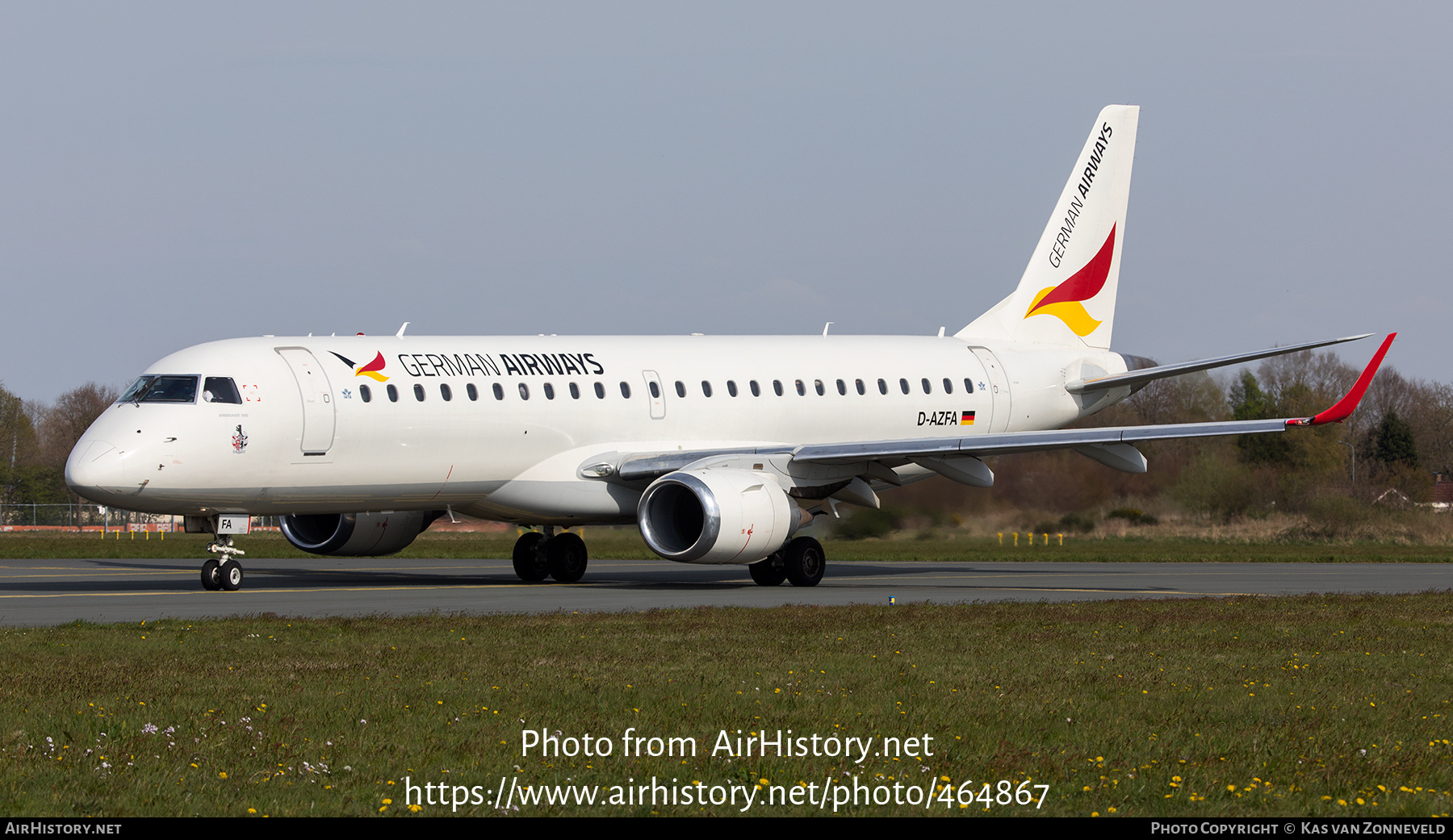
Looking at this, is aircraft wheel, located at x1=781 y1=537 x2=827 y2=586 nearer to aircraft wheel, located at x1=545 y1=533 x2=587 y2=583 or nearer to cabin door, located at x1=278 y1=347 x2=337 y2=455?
aircraft wheel, located at x1=545 y1=533 x2=587 y2=583

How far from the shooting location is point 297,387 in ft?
73.7

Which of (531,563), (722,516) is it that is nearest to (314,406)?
(531,563)

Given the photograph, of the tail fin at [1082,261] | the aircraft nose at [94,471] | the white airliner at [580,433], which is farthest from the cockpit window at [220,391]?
the tail fin at [1082,261]

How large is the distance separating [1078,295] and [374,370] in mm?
15376

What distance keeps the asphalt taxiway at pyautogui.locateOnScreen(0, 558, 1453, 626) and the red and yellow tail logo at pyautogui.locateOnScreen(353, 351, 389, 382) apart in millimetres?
3142

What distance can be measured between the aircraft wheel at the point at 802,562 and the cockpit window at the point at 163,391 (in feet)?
28.6

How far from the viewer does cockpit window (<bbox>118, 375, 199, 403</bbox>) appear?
2172 cm

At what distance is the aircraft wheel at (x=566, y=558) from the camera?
2692cm

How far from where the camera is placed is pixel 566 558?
2691 centimetres

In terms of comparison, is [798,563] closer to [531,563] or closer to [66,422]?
[531,563]

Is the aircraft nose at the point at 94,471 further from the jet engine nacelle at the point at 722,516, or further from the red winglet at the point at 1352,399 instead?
the red winglet at the point at 1352,399

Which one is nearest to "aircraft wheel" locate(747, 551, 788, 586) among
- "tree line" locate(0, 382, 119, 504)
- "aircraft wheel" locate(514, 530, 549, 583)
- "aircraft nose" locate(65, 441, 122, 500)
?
"aircraft wheel" locate(514, 530, 549, 583)

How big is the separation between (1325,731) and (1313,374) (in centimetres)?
6254

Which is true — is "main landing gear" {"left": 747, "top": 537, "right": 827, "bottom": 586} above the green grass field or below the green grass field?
below
